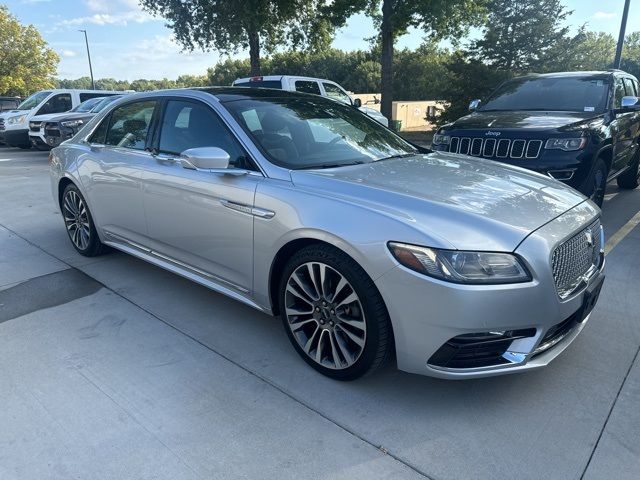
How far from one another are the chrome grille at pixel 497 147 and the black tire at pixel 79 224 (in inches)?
171

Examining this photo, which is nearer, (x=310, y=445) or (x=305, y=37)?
(x=310, y=445)

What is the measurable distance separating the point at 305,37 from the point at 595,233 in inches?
814

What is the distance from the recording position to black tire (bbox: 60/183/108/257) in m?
4.78

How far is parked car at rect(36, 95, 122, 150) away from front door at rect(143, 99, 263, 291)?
390 inches

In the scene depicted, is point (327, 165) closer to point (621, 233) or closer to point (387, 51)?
point (621, 233)

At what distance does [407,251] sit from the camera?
237cm

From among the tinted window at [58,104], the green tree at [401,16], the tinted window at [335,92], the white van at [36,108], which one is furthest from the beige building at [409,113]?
the tinted window at [58,104]

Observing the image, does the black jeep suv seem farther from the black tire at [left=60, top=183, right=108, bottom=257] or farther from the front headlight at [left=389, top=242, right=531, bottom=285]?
the black tire at [left=60, top=183, right=108, bottom=257]

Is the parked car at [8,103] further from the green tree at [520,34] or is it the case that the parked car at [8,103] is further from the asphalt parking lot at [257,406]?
the asphalt parking lot at [257,406]

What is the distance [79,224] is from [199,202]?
2.25 meters

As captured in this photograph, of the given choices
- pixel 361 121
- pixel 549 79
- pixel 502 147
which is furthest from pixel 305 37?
pixel 361 121

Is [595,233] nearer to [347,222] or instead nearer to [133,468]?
[347,222]

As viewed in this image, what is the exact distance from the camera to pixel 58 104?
49.4ft

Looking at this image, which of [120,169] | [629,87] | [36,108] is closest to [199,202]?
[120,169]
